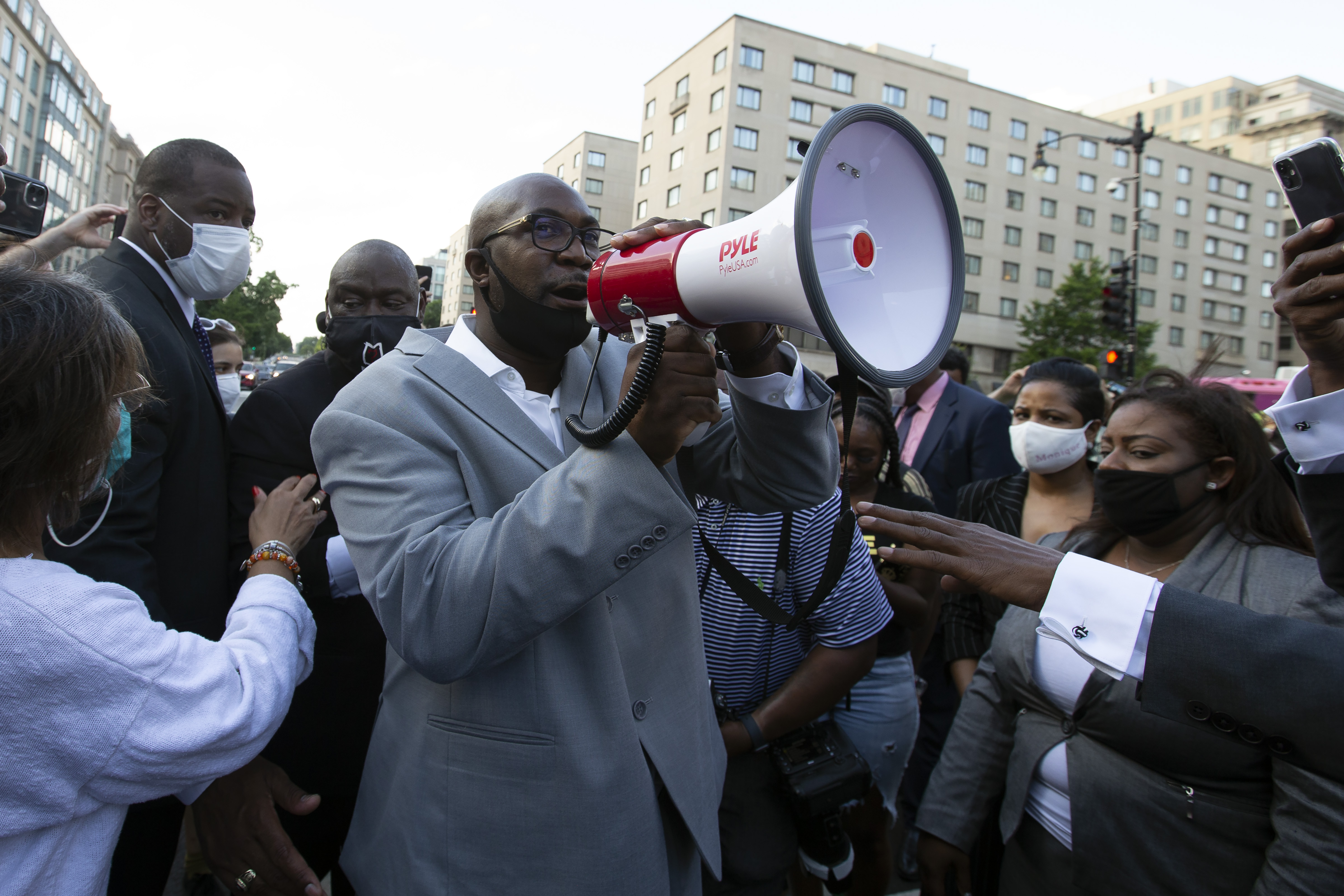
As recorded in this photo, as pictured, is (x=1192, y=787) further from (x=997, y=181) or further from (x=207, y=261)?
(x=997, y=181)

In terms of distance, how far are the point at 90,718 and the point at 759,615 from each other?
161 centimetres

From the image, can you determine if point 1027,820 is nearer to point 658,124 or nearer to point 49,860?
point 49,860

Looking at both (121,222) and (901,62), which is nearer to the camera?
(121,222)

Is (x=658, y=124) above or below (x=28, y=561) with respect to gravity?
above

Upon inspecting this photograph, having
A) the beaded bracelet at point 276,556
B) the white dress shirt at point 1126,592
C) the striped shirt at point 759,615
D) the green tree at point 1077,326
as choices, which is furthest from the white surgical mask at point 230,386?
the green tree at point 1077,326

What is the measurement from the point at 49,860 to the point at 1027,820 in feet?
7.02

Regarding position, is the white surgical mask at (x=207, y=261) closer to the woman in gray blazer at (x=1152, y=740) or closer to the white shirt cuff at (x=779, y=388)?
the white shirt cuff at (x=779, y=388)

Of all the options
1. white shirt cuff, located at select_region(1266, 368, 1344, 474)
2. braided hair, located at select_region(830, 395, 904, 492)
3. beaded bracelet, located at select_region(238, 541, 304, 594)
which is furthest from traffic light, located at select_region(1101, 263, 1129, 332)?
beaded bracelet, located at select_region(238, 541, 304, 594)

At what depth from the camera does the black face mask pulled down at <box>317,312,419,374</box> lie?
2.54 m

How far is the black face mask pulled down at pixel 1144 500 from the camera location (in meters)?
2.16

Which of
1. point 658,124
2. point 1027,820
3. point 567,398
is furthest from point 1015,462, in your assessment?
point 658,124

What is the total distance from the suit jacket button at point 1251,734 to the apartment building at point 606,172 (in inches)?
2030

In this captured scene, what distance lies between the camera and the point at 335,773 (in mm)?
2104

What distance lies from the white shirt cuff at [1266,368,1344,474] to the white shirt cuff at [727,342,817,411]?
772 millimetres
